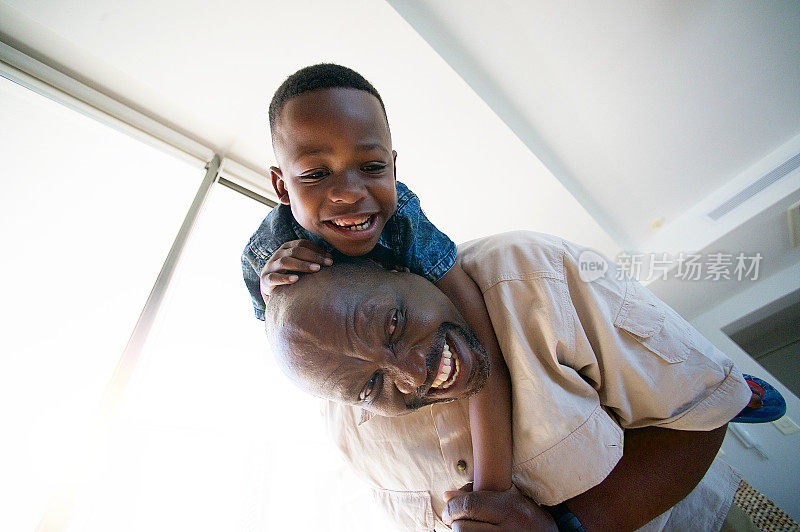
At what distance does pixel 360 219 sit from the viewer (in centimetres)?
76

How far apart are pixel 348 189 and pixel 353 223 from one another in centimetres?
7

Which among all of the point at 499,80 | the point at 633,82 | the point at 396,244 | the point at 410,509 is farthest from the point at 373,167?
the point at 633,82

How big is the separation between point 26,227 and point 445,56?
173 cm

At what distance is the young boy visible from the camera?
0.65m

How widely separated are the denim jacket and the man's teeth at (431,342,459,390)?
19cm

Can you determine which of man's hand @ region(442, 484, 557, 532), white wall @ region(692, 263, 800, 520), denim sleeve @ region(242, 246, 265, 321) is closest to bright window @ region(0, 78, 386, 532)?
man's hand @ region(442, 484, 557, 532)

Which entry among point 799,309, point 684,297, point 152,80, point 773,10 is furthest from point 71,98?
point 799,309

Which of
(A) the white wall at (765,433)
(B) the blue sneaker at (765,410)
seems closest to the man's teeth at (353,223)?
(B) the blue sneaker at (765,410)

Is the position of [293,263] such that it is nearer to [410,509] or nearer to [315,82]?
[315,82]

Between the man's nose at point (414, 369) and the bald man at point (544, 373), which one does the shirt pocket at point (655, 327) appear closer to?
the bald man at point (544, 373)

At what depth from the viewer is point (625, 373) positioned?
687mm

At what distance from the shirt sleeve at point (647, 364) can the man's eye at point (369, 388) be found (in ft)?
1.22

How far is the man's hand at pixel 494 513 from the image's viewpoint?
0.57 m

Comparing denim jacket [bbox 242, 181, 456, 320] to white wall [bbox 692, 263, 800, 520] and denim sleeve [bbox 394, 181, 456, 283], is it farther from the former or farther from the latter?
white wall [bbox 692, 263, 800, 520]
